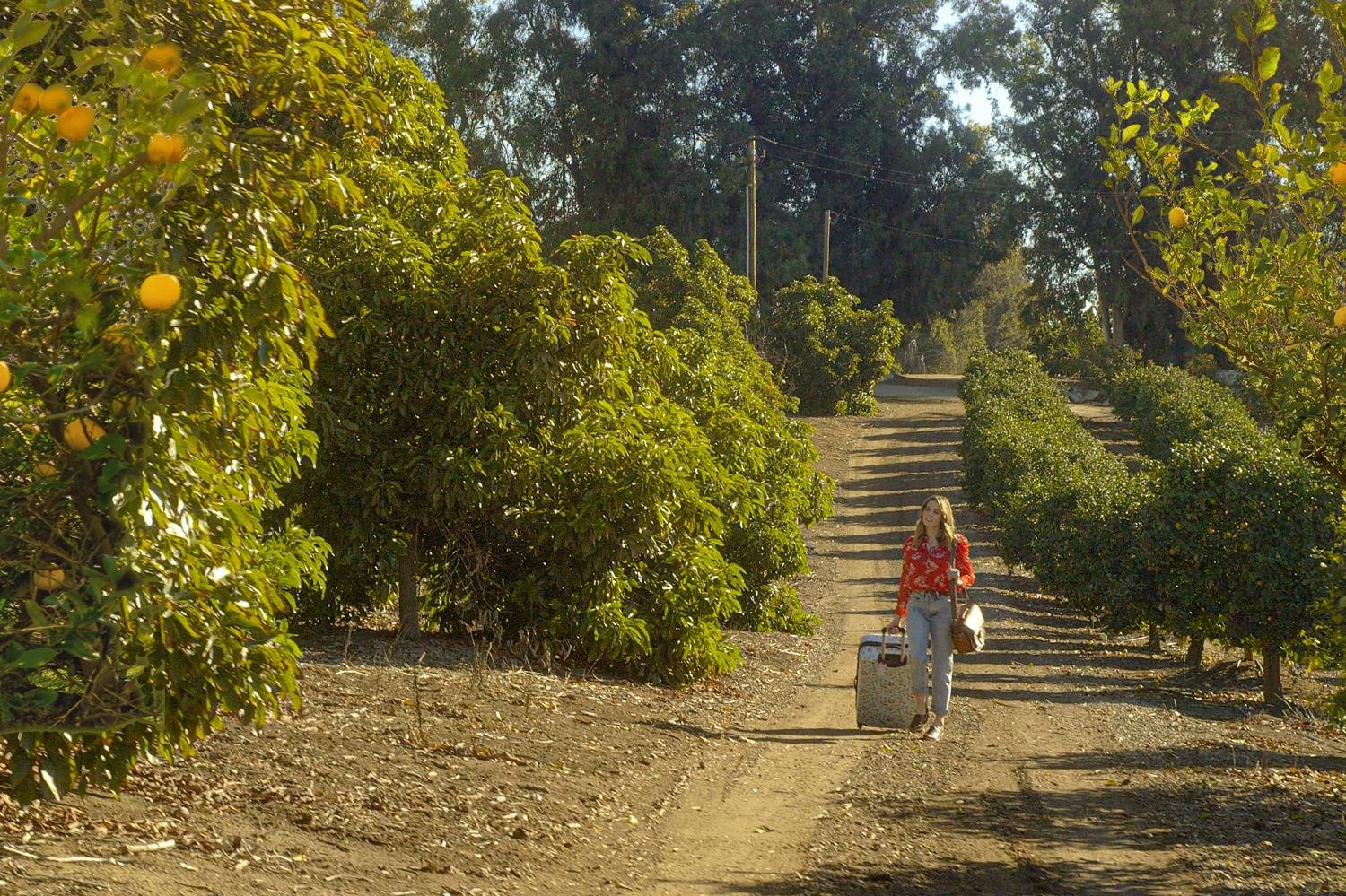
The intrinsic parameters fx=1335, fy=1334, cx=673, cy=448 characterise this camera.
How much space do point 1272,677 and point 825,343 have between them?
32.4m

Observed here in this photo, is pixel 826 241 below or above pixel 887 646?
above

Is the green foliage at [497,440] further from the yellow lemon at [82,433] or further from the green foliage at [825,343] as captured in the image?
the green foliage at [825,343]

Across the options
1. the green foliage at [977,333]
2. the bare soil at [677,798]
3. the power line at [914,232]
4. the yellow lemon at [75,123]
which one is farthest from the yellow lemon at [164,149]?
the green foliage at [977,333]

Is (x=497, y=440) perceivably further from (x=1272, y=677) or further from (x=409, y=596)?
(x=1272, y=677)

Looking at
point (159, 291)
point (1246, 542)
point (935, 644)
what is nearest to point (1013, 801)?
point (935, 644)

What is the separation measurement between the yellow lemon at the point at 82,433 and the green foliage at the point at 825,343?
3949 cm

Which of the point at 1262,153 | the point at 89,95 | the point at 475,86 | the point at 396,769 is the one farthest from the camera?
the point at 475,86

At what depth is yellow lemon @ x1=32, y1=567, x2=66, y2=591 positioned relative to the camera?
3.63 meters

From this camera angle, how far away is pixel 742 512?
11.7 meters

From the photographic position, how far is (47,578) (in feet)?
12.0

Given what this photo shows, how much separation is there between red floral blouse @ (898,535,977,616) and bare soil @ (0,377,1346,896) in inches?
38.7

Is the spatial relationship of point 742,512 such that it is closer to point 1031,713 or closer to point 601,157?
point 1031,713

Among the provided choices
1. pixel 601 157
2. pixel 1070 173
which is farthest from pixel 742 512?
pixel 1070 173

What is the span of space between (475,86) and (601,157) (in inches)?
209
